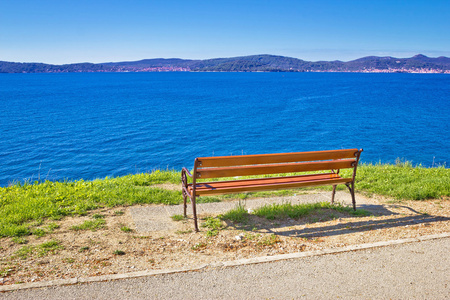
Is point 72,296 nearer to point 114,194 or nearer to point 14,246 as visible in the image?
point 14,246

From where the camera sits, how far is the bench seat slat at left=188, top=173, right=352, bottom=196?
5.72m

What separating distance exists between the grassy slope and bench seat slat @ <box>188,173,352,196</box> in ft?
4.63

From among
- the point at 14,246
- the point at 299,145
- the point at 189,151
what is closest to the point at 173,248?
the point at 14,246

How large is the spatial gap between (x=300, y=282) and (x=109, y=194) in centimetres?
451

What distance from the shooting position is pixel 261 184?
235 inches

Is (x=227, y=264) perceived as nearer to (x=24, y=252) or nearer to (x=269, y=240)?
(x=269, y=240)

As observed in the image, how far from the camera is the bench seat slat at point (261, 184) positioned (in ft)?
18.8

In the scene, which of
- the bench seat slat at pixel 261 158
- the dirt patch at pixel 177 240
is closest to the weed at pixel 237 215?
the dirt patch at pixel 177 240

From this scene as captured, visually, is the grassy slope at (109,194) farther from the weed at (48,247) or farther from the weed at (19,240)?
the weed at (48,247)

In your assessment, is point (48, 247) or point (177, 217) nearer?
point (48, 247)

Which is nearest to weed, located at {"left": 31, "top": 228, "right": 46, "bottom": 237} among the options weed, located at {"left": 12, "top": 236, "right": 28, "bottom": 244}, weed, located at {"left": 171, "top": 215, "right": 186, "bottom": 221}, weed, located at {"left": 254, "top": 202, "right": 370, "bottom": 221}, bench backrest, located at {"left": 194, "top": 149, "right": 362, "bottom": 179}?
weed, located at {"left": 12, "top": 236, "right": 28, "bottom": 244}

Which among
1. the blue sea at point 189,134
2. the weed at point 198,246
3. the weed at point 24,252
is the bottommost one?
the blue sea at point 189,134

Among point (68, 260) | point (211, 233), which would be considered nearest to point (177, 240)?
point (211, 233)

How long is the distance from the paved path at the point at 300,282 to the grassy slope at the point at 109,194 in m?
2.34
